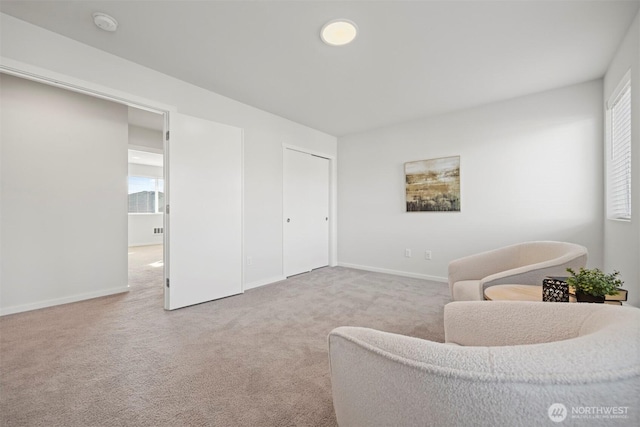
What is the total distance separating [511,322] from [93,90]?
3.35m

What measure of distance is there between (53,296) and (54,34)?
2.58 metres

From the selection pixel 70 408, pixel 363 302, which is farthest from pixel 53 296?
pixel 363 302

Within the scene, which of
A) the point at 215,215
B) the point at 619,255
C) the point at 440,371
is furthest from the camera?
the point at 215,215

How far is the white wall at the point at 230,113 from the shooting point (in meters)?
2.03

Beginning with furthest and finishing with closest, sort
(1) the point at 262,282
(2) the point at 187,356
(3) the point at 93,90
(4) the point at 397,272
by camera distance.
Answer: (4) the point at 397,272
(1) the point at 262,282
(3) the point at 93,90
(2) the point at 187,356

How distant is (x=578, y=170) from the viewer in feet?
9.46

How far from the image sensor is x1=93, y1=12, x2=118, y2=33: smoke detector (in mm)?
1901

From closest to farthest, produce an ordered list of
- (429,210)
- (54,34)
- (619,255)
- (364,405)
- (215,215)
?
1. (364,405)
2. (54,34)
3. (619,255)
4. (215,215)
5. (429,210)

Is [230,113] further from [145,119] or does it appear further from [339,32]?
[145,119]

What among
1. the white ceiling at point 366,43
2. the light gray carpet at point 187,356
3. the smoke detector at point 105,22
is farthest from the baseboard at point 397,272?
the smoke detector at point 105,22

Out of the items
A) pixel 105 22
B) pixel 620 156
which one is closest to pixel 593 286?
pixel 620 156

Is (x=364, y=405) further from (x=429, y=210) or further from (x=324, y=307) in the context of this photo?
(x=429, y=210)

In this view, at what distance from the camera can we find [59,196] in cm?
295

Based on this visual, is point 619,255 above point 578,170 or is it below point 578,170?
below
